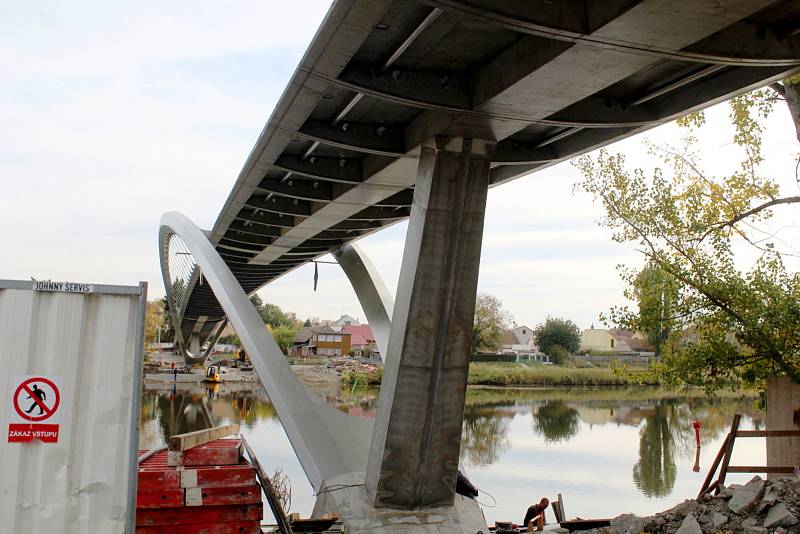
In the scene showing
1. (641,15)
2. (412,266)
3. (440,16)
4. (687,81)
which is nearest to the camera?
(641,15)

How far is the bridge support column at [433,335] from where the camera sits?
9430mm

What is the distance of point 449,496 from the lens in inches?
388

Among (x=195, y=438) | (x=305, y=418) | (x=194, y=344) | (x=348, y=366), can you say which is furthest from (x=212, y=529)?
(x=348, y=366)

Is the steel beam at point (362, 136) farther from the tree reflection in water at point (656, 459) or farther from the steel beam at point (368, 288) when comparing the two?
the tree reflection in water at point (656, 459)

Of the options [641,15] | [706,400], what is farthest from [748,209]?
[706,400]

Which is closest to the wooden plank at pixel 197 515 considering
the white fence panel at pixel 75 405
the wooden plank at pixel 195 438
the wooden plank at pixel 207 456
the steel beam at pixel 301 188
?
the wooden plank at pixel 207 456

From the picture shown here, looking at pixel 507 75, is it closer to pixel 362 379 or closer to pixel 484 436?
pixel 484 436

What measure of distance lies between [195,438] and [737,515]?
18.7 ft

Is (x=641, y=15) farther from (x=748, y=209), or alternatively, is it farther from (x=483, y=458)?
(x=483, y=458)

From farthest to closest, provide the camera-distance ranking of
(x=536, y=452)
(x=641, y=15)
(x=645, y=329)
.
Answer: (x=536, y=452), (x=645, y=329), (x=641, y=15)

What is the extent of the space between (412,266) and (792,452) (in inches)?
217

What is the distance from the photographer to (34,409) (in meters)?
4.61

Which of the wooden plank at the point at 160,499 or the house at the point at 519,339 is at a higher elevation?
the house at the point at 519,339

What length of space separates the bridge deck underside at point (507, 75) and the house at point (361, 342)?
3359 inches
